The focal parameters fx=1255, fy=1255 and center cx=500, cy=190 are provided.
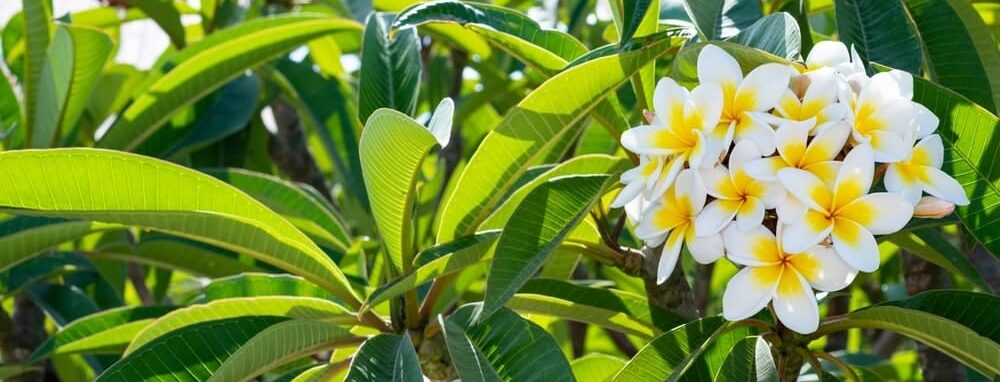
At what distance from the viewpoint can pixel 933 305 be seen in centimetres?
104

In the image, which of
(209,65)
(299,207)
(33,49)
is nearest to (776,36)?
(299,207)

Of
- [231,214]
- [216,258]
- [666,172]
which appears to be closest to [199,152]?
[216,258]

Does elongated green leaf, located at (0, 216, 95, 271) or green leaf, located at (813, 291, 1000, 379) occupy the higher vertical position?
elongated green leaf, located at (0, 216, 95, 271)

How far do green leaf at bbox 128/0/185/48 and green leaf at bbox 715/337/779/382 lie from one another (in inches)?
48.1

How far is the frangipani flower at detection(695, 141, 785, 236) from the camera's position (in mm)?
860

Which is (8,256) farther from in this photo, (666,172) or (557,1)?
(557,1)

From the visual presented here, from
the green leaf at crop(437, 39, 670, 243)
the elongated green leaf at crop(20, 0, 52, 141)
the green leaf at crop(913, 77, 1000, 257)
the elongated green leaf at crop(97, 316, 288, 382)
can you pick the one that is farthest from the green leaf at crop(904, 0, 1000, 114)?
Result: the elongated green leaf at crop(20, 0, 52, 141)

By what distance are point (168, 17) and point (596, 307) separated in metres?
1.04

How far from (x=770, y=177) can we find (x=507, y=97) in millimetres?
1170

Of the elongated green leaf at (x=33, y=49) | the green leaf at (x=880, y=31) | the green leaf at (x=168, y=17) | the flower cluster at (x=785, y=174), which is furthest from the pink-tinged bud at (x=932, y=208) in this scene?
the green leaf at (x=168, y=17)

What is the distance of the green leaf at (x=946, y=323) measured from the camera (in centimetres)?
94

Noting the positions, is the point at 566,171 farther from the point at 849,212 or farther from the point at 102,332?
the point at 102,332

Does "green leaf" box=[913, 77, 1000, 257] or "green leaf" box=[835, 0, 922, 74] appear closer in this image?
"green leaf" box=[913, 77, 1000, 257]

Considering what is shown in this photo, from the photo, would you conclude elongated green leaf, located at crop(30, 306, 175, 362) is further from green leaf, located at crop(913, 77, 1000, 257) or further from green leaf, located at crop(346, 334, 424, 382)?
green leaf, located at crop(913, 77, 1000, 257)
